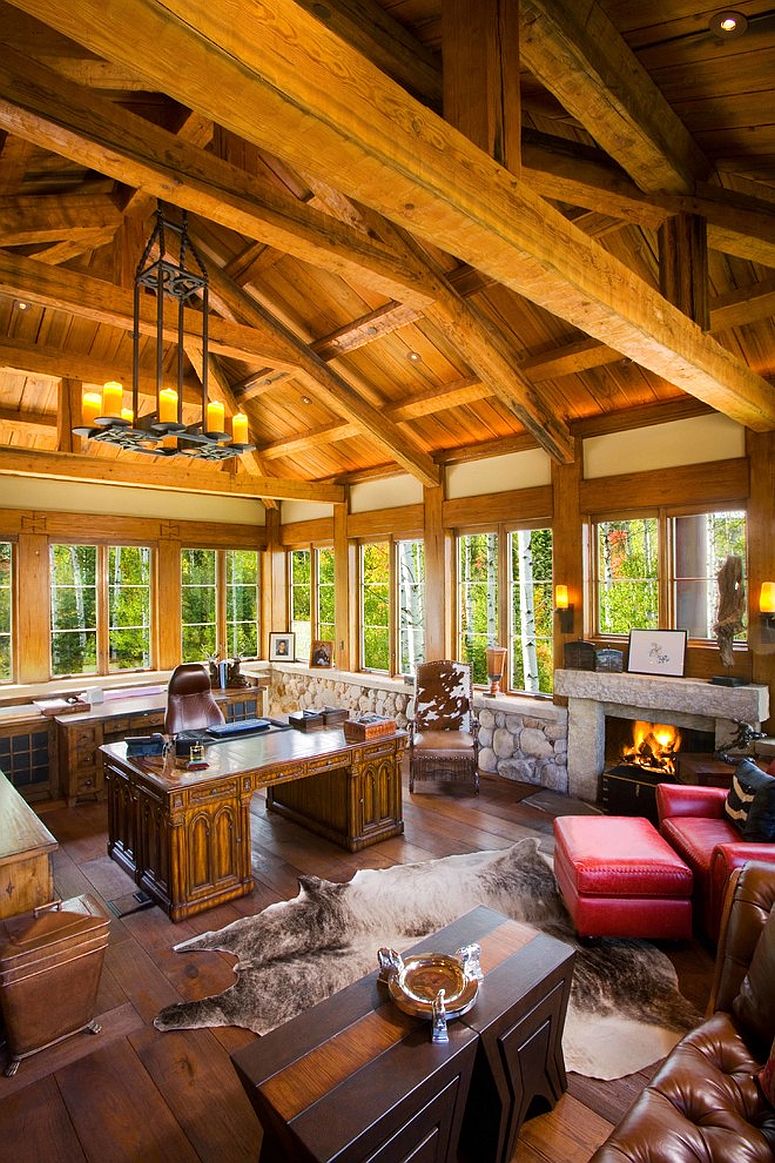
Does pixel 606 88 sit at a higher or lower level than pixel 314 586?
higher

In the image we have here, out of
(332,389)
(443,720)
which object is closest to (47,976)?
(443,720)

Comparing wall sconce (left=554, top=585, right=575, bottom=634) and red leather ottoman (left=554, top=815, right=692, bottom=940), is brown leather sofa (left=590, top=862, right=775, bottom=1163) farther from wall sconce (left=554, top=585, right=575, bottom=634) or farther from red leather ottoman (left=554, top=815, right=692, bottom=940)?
wall sconce (left=554, top=585, right=575, bottom=634)

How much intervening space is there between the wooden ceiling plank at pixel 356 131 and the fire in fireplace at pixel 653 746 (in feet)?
12.1

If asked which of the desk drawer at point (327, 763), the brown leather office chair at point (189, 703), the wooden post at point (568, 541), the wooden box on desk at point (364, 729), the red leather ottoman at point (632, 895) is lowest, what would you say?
the red leather ottoman at point (632, 895)

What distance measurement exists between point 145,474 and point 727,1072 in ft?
21.1

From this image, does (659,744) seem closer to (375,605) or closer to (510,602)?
(510,602)

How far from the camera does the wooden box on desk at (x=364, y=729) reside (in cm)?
454

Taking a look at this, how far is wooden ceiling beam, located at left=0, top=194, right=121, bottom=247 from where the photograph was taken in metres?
4.08

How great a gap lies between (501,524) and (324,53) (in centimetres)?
524

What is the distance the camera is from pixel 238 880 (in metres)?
3.79

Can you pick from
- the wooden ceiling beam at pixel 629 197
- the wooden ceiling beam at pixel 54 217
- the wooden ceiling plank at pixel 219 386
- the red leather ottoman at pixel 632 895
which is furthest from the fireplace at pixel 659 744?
the wooden ceiling beam at pixel 54 217

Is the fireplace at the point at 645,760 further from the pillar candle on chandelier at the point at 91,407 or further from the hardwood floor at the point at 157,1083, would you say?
the pillar candle on chandelier at the point at 91,407

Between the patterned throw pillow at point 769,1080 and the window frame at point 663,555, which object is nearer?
the patterned throw pillow at point 769,1080

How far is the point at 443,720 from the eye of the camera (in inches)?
239
